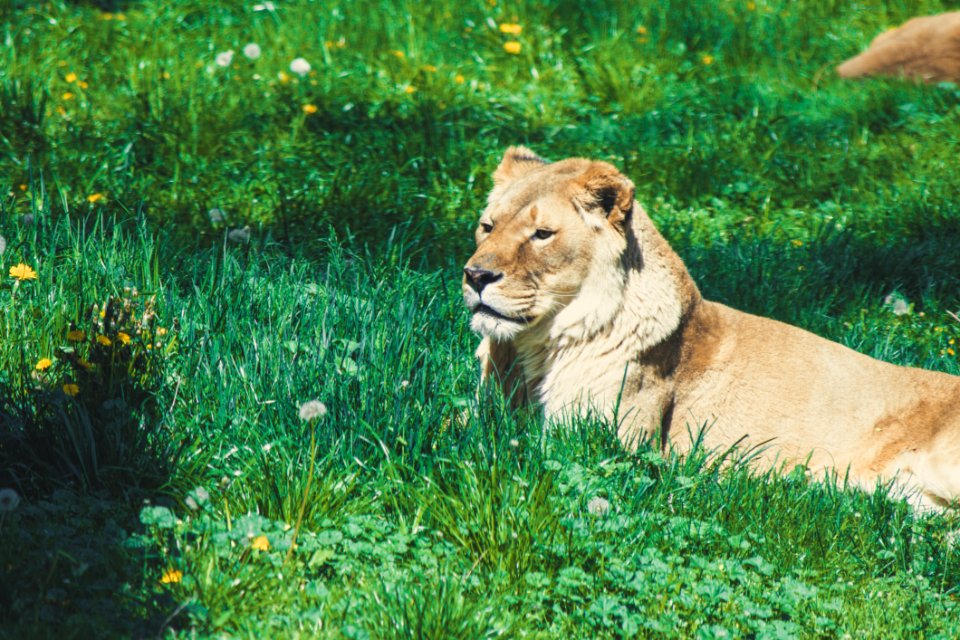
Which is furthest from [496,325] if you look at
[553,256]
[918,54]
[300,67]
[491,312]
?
[918,54]

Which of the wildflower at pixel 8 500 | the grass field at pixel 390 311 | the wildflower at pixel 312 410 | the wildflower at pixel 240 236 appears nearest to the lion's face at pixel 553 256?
the grass field at pixel 390 311

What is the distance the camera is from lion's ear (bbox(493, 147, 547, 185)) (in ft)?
15.3

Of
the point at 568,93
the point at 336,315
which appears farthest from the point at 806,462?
the point at 568,93

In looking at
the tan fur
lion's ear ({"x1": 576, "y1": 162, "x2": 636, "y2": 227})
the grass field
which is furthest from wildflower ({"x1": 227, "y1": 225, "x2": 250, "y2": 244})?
the tan fur

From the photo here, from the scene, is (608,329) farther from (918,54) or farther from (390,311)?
(918,54)

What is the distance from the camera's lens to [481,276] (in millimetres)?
4074

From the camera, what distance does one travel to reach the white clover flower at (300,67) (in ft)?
24.7

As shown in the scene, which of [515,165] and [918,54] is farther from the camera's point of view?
[918,54]

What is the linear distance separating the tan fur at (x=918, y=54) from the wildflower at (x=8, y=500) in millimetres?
7232

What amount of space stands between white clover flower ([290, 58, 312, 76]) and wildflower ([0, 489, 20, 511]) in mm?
4893

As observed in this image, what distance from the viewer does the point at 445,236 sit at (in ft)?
20.4

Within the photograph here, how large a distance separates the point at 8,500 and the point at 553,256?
2009mm

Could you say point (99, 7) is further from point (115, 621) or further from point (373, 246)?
point (115, 621)

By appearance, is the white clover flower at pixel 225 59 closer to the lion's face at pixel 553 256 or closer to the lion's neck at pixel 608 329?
the lion's face at pixel 553 256
